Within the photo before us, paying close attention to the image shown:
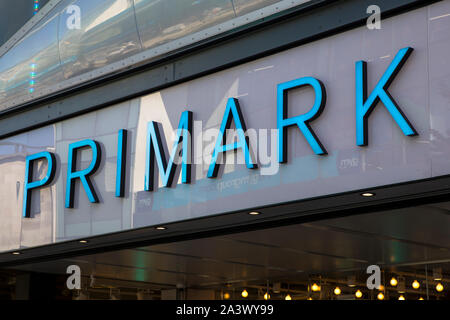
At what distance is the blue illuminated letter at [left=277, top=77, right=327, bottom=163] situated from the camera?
25.4 ft

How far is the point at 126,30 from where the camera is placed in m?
10.2

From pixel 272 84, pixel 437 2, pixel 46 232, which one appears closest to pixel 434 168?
pixel 437 2

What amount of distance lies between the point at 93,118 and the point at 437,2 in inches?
211

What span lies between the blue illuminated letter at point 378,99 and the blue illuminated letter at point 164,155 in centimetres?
248

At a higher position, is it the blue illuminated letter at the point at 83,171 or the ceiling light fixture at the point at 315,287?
the blue illuminated letter at the point at 83,171

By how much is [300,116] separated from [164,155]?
2159mm

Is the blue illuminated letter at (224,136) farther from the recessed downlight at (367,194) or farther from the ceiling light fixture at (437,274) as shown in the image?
the ceiling light fixture at (437,274)

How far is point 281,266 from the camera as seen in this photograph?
42.6 feet

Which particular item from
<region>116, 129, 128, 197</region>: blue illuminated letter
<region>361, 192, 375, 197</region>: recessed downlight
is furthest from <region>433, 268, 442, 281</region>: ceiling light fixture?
<region>116, 129, 128, 197</region>: blue illuminated letter

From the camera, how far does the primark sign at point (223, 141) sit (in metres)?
7.27

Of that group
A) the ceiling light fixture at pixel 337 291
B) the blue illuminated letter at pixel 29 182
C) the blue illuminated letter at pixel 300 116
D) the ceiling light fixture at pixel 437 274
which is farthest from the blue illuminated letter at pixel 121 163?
the ceiling light fixture at pixel 437 274

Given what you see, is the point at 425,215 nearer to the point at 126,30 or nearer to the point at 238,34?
the point at 238,34

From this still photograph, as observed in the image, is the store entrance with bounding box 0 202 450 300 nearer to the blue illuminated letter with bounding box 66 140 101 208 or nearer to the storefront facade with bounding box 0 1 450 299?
the storefront facade with bounding box 0 1 450 299
